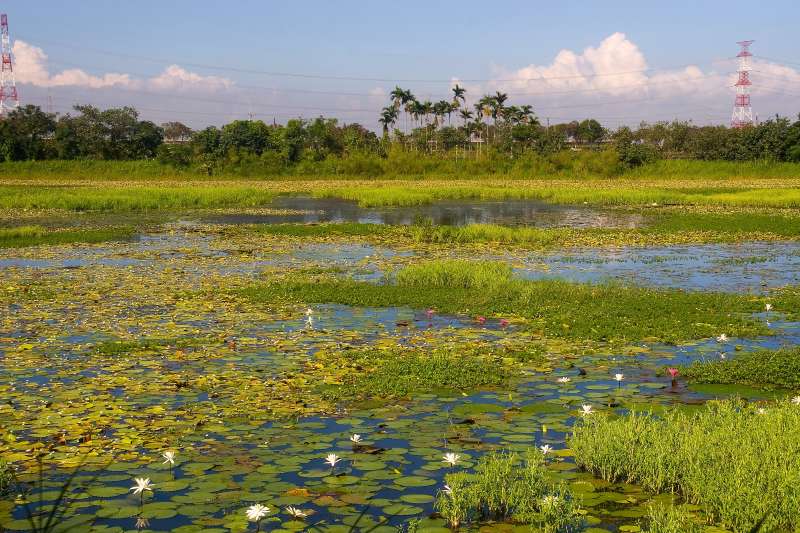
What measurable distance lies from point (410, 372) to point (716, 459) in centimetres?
356

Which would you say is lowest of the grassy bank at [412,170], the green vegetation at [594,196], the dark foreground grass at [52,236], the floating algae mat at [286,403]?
the floating algae mat at [286,403]

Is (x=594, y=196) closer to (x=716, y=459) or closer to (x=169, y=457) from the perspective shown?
(x=716, y=459)

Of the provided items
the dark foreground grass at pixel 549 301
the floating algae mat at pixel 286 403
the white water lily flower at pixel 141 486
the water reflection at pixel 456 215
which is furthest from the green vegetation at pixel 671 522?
the water reflection at pixel 456 215

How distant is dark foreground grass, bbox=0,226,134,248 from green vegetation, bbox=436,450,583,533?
1743cm

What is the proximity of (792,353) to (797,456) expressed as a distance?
12.6 ft

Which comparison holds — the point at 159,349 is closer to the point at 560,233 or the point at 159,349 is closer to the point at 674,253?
the point at 674,253

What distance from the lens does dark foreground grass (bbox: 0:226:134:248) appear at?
66.5 feet

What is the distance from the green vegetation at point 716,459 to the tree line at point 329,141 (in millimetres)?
54942

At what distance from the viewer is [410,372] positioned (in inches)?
323

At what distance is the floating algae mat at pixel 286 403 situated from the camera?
5.21m

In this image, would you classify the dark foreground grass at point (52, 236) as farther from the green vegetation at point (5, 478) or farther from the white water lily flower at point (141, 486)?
the white water lily flower at point (141, 486)

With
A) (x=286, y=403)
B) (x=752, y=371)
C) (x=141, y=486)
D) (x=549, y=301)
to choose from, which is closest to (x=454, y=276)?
(x=549, y=301)

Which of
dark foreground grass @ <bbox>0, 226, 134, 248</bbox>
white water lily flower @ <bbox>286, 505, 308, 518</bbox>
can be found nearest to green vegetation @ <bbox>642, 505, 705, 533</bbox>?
white water lily flower @ <bbox>286, 505, 308, 518</bbox>

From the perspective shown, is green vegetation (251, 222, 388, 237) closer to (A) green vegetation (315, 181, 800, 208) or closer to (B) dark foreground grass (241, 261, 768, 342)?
(B) dark foreground grass (241, 261, 768, 342)
